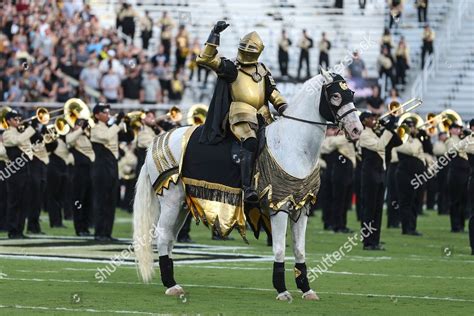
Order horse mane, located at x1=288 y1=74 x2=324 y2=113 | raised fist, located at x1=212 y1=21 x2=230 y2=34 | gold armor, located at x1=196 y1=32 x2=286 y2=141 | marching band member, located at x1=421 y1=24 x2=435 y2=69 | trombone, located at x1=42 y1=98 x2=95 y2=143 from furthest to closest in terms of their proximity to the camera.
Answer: marching band member, located at x1=421 y1=24 x2=435 y2=69
trombone, located at x1=42 y1=98 x2=95 y2=143
gold armor, located at x1=196 y1=32 x2=286 y2=141
horse mane, located at x1=288 y1=74 x2=324 y2=113
raised fist, located at x1=212 y1=21 x2=230 y2=34

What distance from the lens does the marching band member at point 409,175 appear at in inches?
903

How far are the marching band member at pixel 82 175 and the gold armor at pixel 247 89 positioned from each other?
8.51 metres

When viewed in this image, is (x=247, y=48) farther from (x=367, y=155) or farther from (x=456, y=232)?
(x=456, y=232)

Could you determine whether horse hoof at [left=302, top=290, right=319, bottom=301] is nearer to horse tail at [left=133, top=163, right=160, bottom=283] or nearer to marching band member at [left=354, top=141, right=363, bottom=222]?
horse tail at [left=133, top=163, right=160, bottom=283]

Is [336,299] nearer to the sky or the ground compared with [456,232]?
nearer to the sky

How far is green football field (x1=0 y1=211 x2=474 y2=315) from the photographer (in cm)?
1191

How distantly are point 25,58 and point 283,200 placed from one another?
69.8 feet

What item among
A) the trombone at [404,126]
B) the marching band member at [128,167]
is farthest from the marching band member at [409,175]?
the marching band member at [128,167]

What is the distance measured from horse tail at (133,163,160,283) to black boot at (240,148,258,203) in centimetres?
123

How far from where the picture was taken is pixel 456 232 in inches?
929

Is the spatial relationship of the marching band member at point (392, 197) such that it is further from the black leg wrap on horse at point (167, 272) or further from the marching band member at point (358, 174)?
the black leg wrap on horse at point (167, 272)

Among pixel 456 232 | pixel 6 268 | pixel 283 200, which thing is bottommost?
pixel 456 232

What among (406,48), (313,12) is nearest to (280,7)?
(313,12)

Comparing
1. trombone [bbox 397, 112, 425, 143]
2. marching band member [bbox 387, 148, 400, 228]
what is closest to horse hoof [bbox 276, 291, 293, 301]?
trombone [bbox 397, 112, 425, 143]
